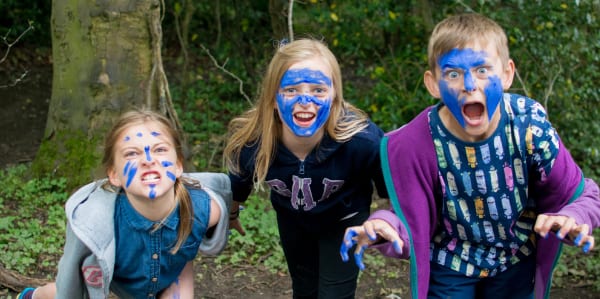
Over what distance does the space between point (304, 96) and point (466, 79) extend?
742 millimetres

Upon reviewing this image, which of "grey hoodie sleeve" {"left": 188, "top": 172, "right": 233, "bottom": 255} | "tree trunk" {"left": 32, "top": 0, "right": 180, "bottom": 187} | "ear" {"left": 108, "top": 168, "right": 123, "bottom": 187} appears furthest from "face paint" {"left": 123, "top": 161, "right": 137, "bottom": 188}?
"tree trunk" {"left": 32, "top": 0, "right": 180, "bottom": 187}

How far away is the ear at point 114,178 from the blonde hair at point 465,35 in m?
1.46

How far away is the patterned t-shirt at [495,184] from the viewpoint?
282 centimetres

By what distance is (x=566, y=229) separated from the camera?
256 cm

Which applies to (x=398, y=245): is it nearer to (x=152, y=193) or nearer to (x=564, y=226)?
(x=564, y=226)

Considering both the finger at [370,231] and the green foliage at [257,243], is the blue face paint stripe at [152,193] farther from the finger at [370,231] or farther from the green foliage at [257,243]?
the green foliage at [257,243]

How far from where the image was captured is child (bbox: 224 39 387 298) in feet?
10.7

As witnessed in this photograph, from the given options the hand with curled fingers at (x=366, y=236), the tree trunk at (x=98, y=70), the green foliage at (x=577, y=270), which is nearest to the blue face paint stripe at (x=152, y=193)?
the hand with curled fingers at (x=366, y=236)

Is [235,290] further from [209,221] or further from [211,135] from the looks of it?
[211,135]

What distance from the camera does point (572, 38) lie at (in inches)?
201

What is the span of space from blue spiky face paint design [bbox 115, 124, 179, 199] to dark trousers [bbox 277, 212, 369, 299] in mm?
655

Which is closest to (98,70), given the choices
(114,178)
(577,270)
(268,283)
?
(268,283)

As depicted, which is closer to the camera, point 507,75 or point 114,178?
point 507,75

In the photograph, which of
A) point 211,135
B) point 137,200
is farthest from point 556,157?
point 211,135
